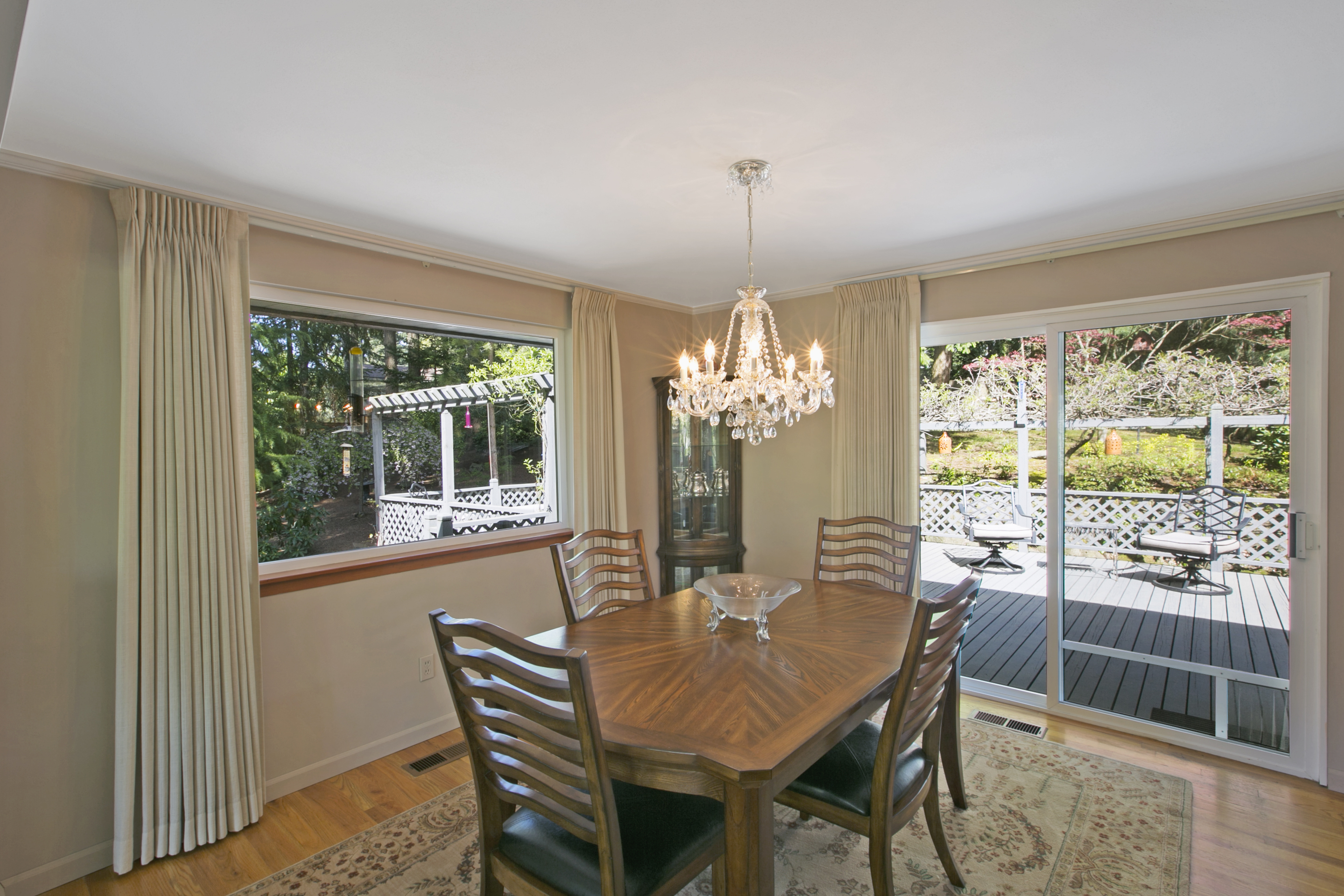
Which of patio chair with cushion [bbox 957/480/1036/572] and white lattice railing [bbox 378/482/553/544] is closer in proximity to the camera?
white lattice railing [bbox 378/482/553/544]

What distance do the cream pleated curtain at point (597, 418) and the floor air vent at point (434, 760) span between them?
1.31 m

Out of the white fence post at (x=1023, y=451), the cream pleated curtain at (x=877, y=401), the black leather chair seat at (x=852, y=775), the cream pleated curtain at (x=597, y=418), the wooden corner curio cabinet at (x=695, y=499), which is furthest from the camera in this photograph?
the wooden corner curio cabinet at (x=695, y=499)

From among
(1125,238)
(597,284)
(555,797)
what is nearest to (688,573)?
(597,284)

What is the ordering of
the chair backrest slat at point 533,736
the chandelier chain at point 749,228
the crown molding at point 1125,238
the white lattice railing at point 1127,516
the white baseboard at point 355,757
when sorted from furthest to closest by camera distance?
1. the white lattice railing at point 1127,516
2. the white baseboard at point 355,757
3. the crown molding at point 1125,238
4. the chandelier chain at point 749,228
5. the chair backrest slat at point 533,736

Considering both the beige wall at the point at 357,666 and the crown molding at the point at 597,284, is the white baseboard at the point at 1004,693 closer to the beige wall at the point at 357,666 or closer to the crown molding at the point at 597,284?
the crown molding at the point at 597,284

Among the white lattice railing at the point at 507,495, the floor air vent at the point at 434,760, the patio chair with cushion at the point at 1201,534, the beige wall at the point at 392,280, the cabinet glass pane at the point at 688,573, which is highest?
the beige wall at the point at 392,280

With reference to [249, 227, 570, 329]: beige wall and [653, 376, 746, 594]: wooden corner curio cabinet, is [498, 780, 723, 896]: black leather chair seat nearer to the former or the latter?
[249, 227, 570, 329]: beige wall

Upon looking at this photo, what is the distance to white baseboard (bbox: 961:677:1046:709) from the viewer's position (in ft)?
10.9

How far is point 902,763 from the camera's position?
192cm

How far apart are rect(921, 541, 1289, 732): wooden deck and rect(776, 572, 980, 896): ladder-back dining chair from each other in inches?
53.4

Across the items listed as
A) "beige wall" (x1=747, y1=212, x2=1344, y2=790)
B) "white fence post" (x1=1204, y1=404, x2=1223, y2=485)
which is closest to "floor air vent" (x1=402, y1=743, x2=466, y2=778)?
"beige wall" (x1=747, y1=212, x2=1344, y2=790)

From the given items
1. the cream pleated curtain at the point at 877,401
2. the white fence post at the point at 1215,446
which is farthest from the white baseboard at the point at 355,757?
the white fence post at the point at 1215,446

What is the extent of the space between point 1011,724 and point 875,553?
112 centimetres

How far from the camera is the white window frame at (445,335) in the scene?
2756 millimetres
